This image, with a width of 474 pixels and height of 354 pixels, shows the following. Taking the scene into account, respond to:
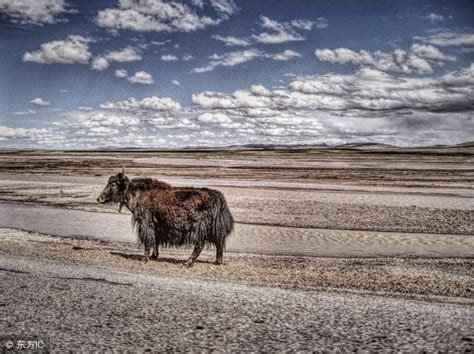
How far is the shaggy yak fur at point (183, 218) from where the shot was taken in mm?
11555

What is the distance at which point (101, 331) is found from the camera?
4.96 m

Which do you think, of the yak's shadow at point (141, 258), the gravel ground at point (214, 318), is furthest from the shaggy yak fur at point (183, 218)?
the gravel ground at point (214, 318)

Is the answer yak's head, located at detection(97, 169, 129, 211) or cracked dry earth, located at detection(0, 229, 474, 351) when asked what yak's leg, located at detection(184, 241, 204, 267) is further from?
yak's head, located at detection(97, 169, 129, 211)

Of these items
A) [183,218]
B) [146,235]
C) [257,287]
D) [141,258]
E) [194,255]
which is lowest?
[141,258]

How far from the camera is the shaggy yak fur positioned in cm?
1155

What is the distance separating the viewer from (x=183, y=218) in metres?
11.6

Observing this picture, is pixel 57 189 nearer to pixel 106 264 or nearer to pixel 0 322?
pixel 106 264

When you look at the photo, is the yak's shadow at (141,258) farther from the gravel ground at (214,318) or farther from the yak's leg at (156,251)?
the gravel ground at (214,318)

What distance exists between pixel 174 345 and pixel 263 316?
1.37m

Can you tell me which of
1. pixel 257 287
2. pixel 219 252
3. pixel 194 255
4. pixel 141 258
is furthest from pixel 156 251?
pixel 257 287

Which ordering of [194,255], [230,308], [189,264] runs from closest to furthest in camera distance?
[230,308] → [189,264] → [194,255]

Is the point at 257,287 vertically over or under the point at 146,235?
under

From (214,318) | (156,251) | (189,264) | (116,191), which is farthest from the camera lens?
(116,191)

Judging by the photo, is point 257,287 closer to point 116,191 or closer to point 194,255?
point 194,255
